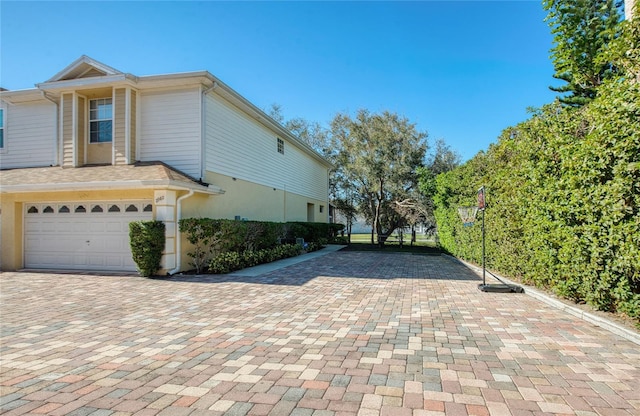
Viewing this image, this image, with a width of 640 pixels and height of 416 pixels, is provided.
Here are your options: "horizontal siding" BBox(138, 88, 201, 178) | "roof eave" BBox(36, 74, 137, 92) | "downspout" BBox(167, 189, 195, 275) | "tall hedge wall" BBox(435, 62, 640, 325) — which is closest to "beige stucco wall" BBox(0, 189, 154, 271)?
"horizontal siding" BBox(138, 88, 201, 178)

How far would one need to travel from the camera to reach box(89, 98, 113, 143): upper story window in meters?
12.0

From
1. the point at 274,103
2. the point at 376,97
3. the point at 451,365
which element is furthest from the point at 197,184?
the point at 274,103

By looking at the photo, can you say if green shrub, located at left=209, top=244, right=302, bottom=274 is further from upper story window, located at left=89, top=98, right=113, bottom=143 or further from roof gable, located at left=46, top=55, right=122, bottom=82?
roof gable, located at left=46, top=55, right=122, bottom=82

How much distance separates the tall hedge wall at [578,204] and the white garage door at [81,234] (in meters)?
9.69

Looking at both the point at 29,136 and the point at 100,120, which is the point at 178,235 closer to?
the point at 100,120

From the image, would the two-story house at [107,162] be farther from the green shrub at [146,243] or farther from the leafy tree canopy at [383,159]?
the leafy tree canopy at [383,159]

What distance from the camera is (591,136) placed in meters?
4.86

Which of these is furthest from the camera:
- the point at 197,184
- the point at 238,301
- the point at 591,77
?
the point at 197,184

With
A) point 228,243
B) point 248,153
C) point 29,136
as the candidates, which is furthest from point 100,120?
point 228,243

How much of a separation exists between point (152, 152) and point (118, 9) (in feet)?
13.3

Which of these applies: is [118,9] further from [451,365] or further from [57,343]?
[451,365]

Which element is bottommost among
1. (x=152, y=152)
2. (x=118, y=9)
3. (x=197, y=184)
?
(x=197, y=184)

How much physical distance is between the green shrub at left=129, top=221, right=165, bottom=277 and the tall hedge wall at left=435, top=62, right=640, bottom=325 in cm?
876

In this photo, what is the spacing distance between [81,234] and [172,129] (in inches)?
167
